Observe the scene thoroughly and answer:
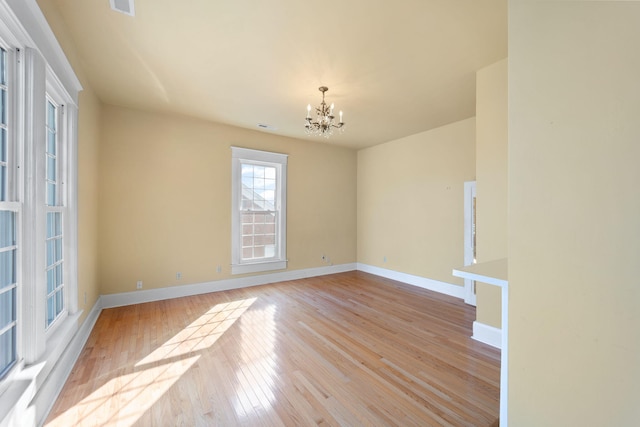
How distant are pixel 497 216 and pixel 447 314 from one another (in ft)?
5.28

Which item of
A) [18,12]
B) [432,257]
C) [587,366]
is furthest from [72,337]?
[432,257]

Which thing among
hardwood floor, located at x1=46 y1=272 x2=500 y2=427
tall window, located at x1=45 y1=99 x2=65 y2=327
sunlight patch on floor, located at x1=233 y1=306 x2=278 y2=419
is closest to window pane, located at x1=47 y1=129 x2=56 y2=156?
tall window, located at x1=45 y1=99 x2=65 y2=327

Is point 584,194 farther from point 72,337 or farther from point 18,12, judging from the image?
point 72,337

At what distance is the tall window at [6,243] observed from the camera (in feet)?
4.83

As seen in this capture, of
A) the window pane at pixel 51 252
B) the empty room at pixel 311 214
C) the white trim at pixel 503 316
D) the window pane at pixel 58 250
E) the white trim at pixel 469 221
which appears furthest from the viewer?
the white trim at pixel 469 221

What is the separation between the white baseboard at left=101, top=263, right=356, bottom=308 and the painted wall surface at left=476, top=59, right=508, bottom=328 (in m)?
3.35

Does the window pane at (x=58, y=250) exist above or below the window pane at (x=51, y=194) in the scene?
below

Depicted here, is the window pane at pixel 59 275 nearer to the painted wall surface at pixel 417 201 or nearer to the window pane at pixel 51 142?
the window pane at pixel 51 142

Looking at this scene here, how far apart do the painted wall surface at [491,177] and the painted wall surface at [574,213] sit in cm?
173

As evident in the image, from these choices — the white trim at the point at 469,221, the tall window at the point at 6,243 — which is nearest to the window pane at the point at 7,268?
the tall window at the point at 6,243

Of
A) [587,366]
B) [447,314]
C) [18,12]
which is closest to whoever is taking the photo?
[587,366]

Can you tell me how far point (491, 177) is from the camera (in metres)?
2.73

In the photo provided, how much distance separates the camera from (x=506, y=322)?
4.01 ft

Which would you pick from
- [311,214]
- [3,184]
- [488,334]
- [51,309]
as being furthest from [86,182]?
[488,334]
